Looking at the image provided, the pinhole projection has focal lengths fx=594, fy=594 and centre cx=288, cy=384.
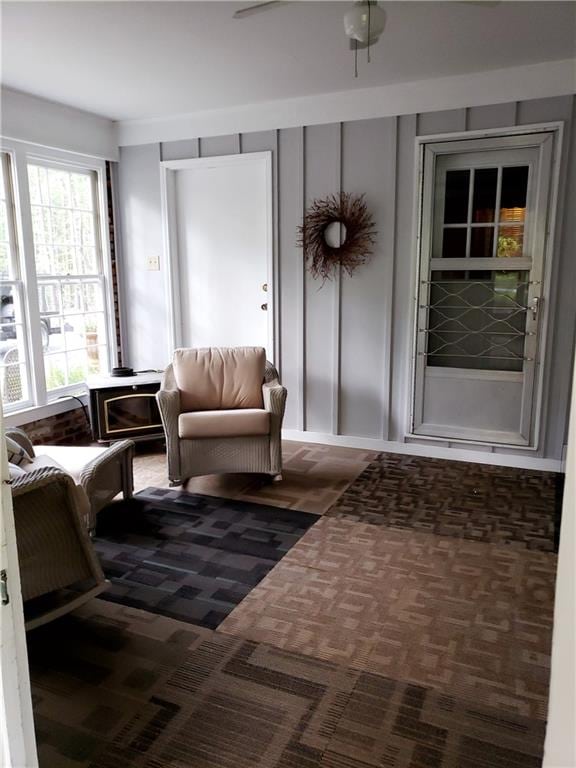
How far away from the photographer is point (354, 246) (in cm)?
436

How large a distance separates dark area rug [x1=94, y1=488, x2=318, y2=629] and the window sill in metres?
1.26

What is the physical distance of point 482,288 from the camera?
4.08m

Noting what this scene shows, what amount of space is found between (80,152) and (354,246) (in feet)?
7.58

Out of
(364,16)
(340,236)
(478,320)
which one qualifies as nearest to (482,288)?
(478,320)

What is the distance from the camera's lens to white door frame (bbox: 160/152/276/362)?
4.62 metres

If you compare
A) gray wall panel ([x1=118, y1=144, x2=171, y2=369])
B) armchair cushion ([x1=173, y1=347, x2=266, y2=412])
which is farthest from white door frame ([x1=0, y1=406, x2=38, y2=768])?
gray wall panel ([x1=118, y1=144, x2=171, y2=369])

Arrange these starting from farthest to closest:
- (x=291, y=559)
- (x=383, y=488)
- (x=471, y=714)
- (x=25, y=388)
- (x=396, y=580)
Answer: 1. (x=25, y=388)
2. (x=383, y=488)
3. (x=291, y=559)
4. (x=396, y=580)
5. (x=471, y=714)

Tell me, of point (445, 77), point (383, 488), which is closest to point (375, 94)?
point (445, 77)

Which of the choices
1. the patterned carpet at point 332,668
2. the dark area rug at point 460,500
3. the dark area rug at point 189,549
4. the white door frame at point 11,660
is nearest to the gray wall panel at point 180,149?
the dark area rug at point 189,549

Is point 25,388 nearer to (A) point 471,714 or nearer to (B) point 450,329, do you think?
(B) point 450,329

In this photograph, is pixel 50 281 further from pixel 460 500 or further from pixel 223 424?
pixel 460 500

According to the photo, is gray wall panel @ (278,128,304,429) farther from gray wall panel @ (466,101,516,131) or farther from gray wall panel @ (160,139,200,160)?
gray wall panel @ (466,101,516,131)

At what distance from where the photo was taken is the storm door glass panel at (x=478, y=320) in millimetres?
4020

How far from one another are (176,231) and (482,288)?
101 inches
